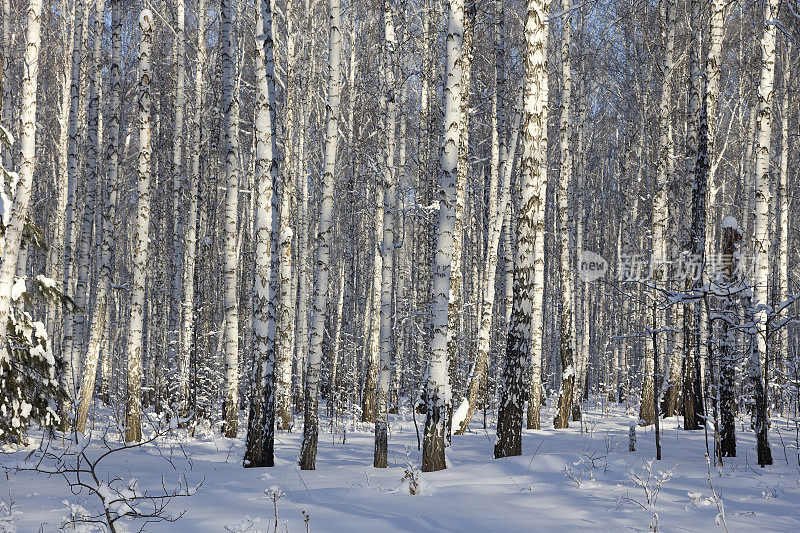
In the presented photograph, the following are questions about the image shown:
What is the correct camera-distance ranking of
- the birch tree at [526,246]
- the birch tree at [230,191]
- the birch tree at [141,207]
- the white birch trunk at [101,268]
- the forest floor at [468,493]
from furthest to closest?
1. the white birch trunk at [101,268]
2. the birch tree at [141,207]
3. the birch tree at [230,191]
4. the birch tree at [526,246]
5. the forest floor at [468,493]

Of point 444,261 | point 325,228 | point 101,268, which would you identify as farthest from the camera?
point 101,268

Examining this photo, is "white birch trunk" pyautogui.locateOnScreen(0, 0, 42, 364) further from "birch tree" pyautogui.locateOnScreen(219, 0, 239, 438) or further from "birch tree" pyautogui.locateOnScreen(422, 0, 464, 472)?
"birch tree" pyautogui.locateOnScreen(219, 0, 239, 438)

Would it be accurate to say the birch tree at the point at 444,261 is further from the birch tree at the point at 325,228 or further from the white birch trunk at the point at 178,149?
the white birch trunk at the point at 178,149

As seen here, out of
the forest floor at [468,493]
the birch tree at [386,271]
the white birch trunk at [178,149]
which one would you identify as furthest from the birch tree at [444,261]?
the white birch trunk at [178,149]

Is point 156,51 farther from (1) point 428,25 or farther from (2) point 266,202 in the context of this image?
(2) point 266,202

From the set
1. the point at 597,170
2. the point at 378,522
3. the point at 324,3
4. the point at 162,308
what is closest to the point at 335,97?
the point at 378,522

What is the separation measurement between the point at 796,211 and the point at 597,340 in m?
10.1

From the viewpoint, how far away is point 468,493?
618 cm

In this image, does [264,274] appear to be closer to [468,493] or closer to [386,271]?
[386,271]

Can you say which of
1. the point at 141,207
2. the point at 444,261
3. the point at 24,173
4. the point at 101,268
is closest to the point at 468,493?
the point at 444,261

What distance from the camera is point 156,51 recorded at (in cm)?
2219

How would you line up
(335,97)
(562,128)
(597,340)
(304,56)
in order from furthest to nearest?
(597,340), (304,56), (562,128), (335,97)

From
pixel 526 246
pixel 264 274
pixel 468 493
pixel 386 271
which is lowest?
pixel 468 493

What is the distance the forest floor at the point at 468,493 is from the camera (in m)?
5.02
